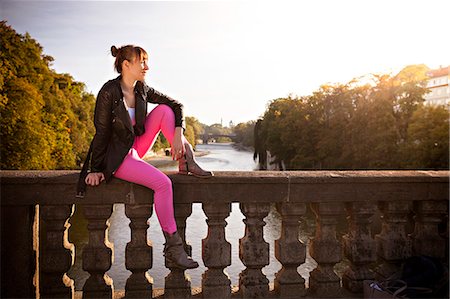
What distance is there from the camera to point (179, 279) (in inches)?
115

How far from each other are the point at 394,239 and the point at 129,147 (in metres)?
2.11

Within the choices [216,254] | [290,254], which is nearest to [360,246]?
[290,254]

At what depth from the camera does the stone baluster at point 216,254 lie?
2928 millimetres

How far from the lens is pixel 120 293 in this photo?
9.80 feet

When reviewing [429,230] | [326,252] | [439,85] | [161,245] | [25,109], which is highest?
[439,85]

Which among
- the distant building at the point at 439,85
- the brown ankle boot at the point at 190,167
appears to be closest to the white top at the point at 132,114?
the brown ankle boot at the point at 190,167

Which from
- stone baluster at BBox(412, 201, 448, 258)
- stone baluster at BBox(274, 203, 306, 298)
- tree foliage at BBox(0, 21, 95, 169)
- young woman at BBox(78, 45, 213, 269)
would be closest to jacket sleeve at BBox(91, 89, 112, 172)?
young woman at BBox(78, 45, 213, 269)

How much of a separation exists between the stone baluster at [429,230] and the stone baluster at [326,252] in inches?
26.9

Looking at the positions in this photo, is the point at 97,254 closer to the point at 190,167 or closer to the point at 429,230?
the point at 190,167

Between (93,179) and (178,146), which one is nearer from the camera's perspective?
(93,179)

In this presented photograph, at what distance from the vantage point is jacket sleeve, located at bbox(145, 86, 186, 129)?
121 inches

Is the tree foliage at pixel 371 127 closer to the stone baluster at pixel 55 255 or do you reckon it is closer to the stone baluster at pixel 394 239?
the stone baluster at pixel 394 239

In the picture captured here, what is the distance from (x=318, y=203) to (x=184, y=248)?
104cm

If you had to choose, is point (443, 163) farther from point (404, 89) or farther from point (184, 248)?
point (184, 248)
